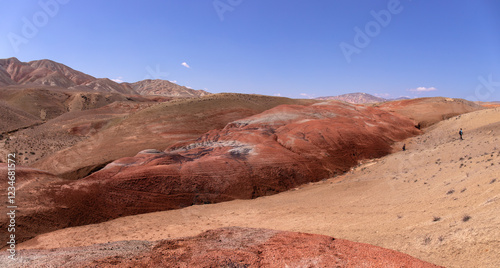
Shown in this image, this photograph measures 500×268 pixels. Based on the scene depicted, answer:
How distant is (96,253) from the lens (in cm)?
690

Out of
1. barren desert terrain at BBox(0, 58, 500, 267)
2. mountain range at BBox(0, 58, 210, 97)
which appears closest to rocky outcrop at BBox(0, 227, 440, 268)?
barren desert terrain at BBox(0, 58, 500, 267)

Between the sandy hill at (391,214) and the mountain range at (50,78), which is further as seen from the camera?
the mountain range at (50,78)

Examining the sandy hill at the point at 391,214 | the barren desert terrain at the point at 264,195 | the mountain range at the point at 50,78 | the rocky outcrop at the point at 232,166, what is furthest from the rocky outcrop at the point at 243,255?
the mountain range at the point at 50,78

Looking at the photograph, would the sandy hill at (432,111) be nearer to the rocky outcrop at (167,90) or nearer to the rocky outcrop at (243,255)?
the rocky outcrop at (243,255)

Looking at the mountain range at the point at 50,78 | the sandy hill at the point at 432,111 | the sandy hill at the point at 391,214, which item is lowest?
the sandy hill at the point at 391,214

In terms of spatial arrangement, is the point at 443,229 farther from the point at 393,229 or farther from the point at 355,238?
the point at 355,238

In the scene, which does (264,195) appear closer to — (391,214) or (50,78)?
(391,214)

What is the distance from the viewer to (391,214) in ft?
32.3

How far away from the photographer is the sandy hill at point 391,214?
6312 millimetres

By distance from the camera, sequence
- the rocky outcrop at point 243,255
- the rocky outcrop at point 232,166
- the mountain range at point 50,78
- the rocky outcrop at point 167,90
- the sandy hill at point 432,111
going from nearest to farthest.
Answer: the rocky outcrop at point 243,255 → the rocky outcrop at point 232,166 → the sandy hill at point 432,111 → the mountain range at point 50,78 → the rocky outcrop at point 167,90

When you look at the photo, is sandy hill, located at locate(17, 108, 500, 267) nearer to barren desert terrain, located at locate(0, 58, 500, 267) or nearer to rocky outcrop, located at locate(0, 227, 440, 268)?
barren desert terrain, located at locate(0, 58, 500, 267)

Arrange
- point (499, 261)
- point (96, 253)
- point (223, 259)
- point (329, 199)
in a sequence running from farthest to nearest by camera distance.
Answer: point (329, 199), point (96, 253), point (223, 259), point (499, 261)

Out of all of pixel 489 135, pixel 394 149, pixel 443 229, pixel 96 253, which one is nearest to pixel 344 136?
pixel 394 149

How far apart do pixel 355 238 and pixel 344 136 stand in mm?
19836
